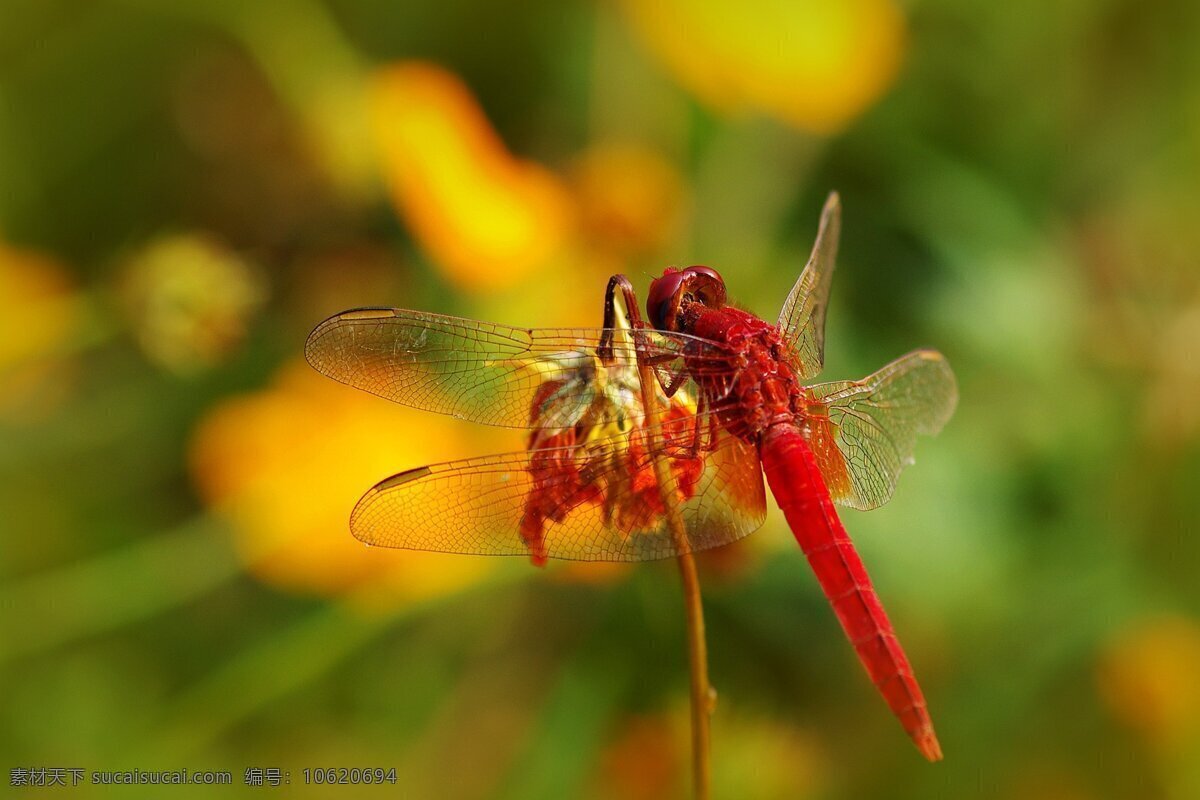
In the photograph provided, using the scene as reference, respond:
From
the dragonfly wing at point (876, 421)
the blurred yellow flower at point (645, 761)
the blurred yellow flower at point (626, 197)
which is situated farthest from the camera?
the blurred yellow flower at point (626, 197)

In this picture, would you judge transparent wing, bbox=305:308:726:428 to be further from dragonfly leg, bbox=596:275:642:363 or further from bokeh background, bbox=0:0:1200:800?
bokeh background, bbox=0:0:1200:800

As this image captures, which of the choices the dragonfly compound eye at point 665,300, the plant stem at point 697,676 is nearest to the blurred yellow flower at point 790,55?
the dragonfly compound eye at point 665,300

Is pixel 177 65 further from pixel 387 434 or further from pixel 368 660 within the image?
pixel 368 660

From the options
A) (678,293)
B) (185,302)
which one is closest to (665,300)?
(678,293)

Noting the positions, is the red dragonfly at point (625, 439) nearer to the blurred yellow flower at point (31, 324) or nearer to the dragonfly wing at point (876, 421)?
the dragonfly wing at point (876, 421)

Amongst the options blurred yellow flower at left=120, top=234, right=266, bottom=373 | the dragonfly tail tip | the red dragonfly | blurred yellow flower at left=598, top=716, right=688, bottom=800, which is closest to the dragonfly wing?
→ the red dragonfly
